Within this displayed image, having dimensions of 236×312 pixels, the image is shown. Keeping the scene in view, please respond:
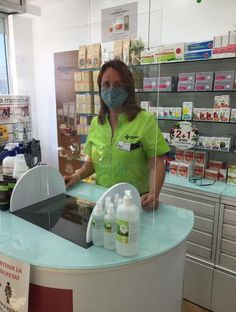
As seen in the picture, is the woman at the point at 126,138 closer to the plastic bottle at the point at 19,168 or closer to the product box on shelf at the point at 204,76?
the plastic bottle at the point at 19,168

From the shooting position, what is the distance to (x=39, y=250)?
1.03 m

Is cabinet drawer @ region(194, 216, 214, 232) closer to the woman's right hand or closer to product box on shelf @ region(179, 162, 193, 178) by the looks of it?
product box on shelf @ region(179, 162, 193, 178)

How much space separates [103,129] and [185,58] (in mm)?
1221

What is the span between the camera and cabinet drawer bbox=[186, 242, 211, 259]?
220cm

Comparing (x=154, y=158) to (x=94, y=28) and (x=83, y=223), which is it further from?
(x=94, y=28)

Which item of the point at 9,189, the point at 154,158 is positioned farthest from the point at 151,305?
the point at 9,189

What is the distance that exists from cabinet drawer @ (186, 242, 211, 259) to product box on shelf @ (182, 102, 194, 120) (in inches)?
43.4

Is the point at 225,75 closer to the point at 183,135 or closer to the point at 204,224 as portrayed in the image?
the point at 183,135

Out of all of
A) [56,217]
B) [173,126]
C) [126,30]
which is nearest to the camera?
[56,217]

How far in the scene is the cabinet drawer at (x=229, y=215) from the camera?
80.0 inches

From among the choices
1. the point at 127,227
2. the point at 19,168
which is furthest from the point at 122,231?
the point at 19,168

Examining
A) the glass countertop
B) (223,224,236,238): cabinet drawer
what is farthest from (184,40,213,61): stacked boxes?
the glass countertop

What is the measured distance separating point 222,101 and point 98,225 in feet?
5.73

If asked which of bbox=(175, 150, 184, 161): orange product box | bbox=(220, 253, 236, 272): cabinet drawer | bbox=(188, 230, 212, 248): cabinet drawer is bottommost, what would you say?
bbox=(220, 253, 236, 272): cabinet drawer
